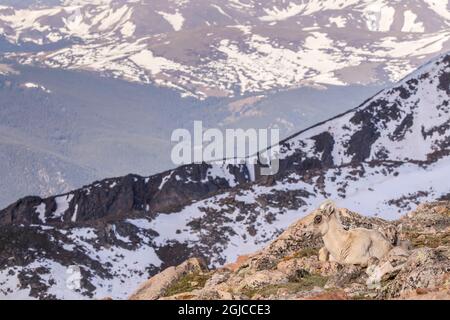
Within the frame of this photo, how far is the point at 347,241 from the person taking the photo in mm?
30875

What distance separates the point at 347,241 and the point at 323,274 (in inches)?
52.0

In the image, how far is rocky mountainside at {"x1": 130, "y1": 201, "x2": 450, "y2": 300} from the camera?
76.7 feet

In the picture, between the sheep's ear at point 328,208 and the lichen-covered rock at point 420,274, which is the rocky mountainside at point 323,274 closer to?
the lichen-covered rock at point 420,274

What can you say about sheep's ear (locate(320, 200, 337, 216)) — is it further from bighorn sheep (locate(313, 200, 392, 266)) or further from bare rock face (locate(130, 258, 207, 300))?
bare rock face (locate(130, 258, 207, 300))

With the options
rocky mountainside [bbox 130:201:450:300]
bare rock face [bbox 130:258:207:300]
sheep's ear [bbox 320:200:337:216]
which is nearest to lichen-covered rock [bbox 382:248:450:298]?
rocky mountainside [bbox 130:201:450:300]

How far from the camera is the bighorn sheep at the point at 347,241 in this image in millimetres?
30250

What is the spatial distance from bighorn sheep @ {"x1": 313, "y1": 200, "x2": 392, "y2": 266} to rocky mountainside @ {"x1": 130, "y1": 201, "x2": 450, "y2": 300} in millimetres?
466

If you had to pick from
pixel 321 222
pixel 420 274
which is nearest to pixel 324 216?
pixel 321 222

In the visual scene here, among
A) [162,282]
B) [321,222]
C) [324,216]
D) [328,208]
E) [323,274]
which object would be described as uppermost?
[328,208]

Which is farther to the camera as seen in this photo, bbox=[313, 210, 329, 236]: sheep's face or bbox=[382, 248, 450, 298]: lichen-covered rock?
bbox=[313, 210, 329, 236]: sheep's face

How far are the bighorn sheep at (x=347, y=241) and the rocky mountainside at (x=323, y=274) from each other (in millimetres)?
466

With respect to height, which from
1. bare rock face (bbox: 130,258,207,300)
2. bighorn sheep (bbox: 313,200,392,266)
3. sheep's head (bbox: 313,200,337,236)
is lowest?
bare rock face (bbox: 130,258,207,300)

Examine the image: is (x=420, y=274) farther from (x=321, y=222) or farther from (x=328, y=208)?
(x=321, y=222)
